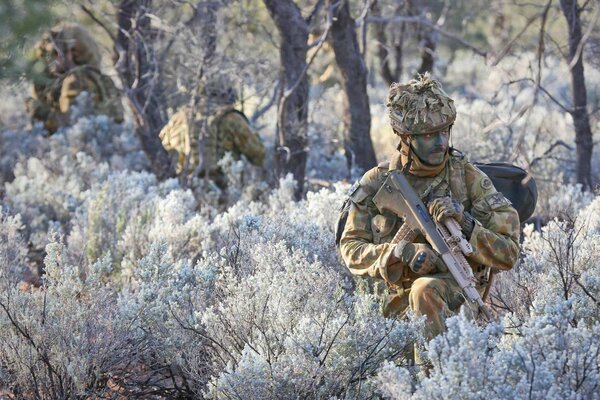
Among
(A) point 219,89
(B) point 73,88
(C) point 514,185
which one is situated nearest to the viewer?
(C) point 514,185

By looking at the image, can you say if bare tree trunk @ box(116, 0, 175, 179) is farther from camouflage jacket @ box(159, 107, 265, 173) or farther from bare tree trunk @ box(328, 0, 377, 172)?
bare tree trunk @ box(328, 0, 377, 172)

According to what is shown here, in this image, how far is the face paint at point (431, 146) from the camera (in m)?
4.75

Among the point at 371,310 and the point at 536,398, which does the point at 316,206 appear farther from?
the point at 536,398

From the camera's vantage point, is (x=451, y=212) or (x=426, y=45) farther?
(x=426, y=45)

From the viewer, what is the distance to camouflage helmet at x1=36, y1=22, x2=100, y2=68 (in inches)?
657

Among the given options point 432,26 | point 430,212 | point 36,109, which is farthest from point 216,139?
point 430,212

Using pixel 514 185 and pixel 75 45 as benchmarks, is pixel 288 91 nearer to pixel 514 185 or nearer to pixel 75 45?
pixel 514 185

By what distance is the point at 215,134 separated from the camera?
11797mm

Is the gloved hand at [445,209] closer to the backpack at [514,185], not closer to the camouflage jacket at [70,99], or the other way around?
the backpack at [514,185]

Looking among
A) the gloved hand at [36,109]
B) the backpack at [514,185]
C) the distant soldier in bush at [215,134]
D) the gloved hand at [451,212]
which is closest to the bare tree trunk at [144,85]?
the distant soldier in bush at [215,134]

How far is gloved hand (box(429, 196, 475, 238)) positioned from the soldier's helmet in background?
7.12 m

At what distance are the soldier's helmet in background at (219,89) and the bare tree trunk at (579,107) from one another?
3787mm

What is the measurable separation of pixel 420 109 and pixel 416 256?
2.12 feet

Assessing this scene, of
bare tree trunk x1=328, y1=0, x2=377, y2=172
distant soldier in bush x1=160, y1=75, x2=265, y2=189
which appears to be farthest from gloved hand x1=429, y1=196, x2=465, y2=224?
distant soldier in bush x1=160, y1=75, x2=265, y2=189
